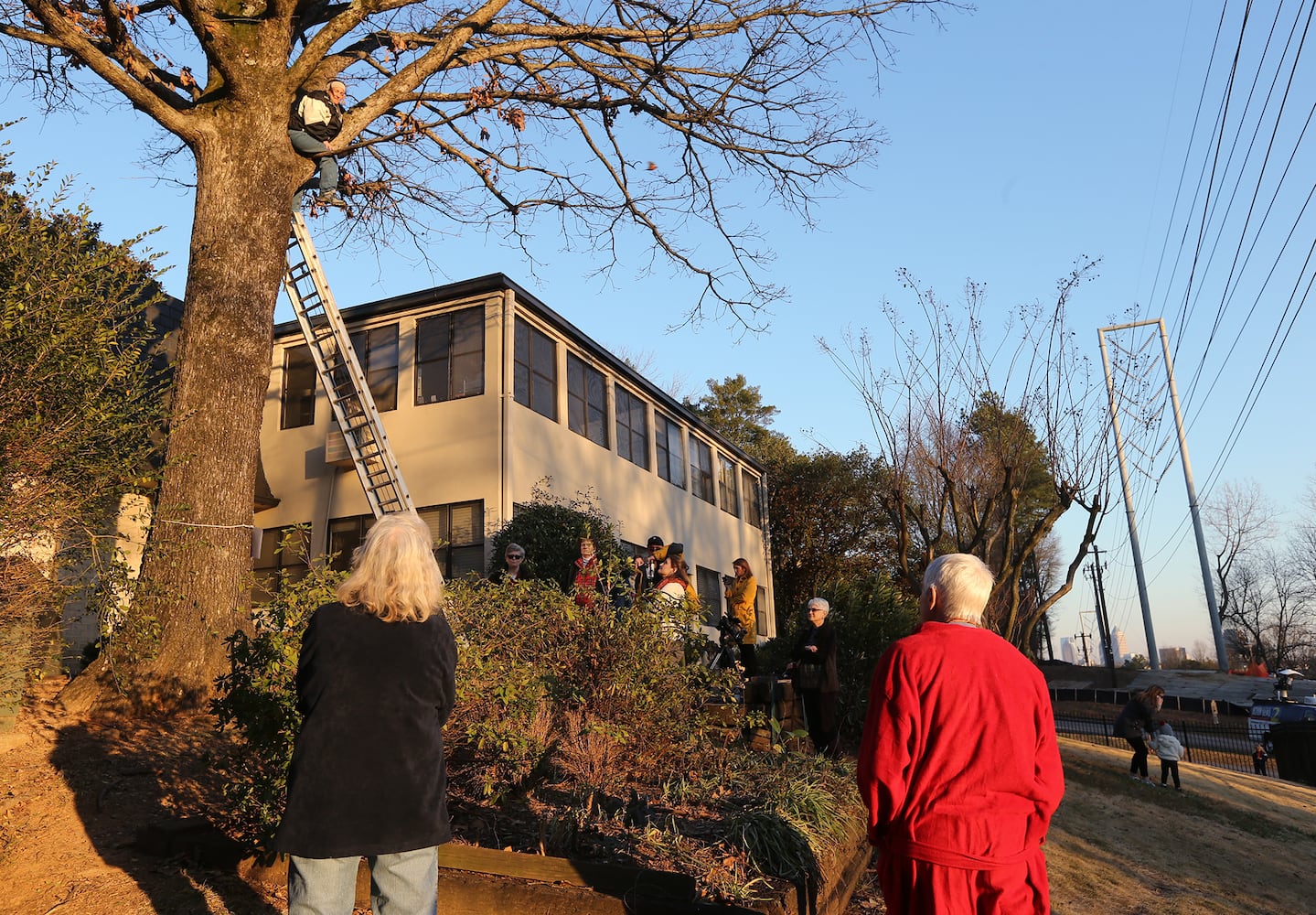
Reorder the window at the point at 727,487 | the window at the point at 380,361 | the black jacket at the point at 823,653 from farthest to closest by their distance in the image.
→ the window at the point at 727,487
the window at the point at 380,361
the black jacket at the point at 823,653

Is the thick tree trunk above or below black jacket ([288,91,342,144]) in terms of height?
below

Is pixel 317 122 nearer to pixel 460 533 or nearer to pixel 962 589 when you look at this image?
pixel 962 589

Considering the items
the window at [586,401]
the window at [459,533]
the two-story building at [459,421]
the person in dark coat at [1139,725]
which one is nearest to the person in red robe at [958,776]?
the two-story building at [459,421]

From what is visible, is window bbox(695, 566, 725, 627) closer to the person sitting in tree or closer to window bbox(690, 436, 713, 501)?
window bbox(690, 436, 713, 501)

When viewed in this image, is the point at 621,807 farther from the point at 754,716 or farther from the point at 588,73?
the point at 588,73

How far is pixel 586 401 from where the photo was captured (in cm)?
1938

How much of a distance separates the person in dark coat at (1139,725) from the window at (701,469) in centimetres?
1190

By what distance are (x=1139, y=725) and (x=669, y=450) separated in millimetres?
12182

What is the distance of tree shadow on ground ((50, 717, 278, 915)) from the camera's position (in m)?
4.41

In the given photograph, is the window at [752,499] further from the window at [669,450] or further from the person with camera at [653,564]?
the person with camera at [653,564]

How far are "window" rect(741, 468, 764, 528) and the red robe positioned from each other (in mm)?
26822

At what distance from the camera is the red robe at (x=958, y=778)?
304 centimetres

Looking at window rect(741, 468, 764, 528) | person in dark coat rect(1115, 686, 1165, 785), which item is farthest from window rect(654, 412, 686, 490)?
person in dark coat rect(1115, 686, 1165, 785)

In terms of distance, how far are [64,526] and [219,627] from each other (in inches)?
68.1
